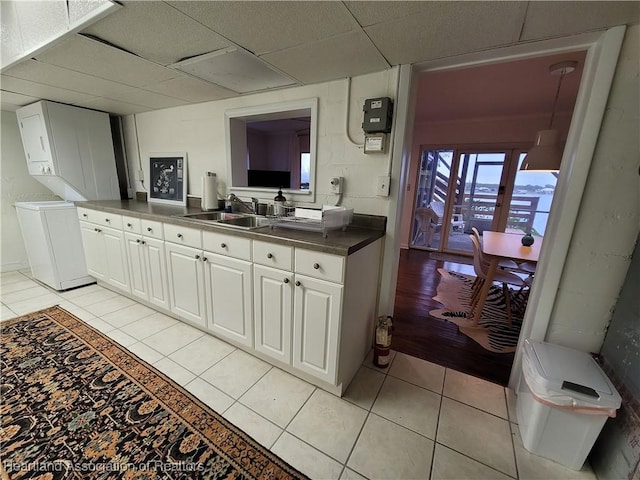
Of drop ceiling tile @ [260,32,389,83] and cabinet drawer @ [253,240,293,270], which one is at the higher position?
drop ceiling tile @ [260,32,389,83]

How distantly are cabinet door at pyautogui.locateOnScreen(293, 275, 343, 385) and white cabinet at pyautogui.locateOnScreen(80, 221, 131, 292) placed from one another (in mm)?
1921

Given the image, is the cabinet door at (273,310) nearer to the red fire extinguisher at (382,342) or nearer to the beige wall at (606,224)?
the red fire extinguisher at (382,342)

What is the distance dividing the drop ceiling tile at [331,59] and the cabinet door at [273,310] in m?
1.25

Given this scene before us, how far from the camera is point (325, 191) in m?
2.04

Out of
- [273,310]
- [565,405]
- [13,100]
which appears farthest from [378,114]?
[13,100]

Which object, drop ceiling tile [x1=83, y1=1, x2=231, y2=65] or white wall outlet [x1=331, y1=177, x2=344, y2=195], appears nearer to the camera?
drop ceiling tile [x1=83, y1=1, x2=231, y2=65]

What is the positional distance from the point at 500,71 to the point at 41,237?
4.76 meters

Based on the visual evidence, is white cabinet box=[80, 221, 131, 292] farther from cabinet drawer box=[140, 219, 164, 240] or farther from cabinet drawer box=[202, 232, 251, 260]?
cabinet drawer box=[202, 232, 251, 260]

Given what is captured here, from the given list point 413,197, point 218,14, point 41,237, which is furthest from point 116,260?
point 413,197

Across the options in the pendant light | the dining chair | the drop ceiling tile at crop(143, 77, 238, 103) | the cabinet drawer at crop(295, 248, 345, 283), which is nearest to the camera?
the cabinet drawer at crop(295, 248, 345, 283)

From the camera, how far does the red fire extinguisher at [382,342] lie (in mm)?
1779

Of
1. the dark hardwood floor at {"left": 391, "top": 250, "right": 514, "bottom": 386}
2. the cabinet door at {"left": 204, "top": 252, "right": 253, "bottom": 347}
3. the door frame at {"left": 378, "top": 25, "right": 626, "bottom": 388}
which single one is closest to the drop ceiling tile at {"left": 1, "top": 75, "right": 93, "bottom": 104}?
the cabinet door at {"left": 204, "top": 252, "right": 253, "bottom": 347}

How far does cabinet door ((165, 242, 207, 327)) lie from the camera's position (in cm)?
194

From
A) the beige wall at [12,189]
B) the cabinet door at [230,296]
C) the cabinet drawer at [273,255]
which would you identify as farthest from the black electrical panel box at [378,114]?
the beige wall at [12,189]
